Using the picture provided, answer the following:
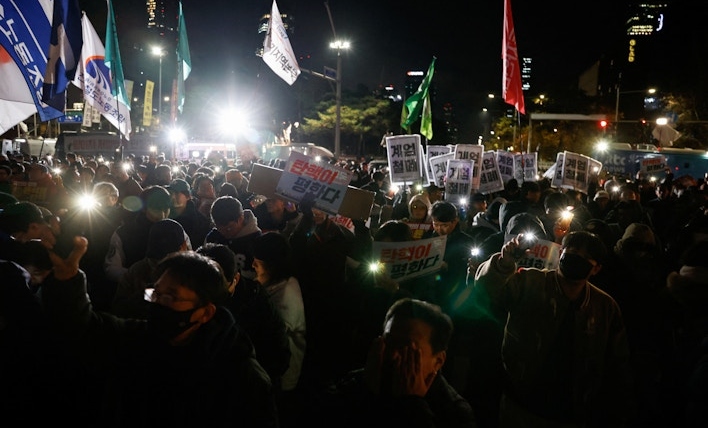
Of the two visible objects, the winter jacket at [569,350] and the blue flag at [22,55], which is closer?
the winter jacket at [569,350]

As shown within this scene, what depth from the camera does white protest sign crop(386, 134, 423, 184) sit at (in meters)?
12.1

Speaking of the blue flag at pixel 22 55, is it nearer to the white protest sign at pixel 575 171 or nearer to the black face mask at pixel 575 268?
the black face mask at pixel 575 268

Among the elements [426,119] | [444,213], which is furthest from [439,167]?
[444,213]

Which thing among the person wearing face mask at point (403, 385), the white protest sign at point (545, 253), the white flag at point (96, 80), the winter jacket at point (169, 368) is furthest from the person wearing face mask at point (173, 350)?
the white flag at point (96, 80)

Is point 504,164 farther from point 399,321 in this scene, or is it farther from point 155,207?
point 399,321

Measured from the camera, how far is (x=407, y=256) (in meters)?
4.70

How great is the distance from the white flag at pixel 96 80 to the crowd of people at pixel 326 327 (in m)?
4.55

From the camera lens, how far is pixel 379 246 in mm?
4660

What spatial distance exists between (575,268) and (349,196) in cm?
339

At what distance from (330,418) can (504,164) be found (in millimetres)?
13759

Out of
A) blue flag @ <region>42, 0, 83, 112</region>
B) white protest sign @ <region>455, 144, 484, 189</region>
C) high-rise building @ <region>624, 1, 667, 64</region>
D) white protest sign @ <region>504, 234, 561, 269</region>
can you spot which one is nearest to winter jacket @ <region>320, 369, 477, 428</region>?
white protest sign @ <region>504, 234, 561, 269</region>

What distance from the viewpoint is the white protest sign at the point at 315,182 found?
19.1 ft

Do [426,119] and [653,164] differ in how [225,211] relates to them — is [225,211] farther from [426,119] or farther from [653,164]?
[653,164]

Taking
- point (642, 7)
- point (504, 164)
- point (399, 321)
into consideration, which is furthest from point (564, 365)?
point (642, 7)
